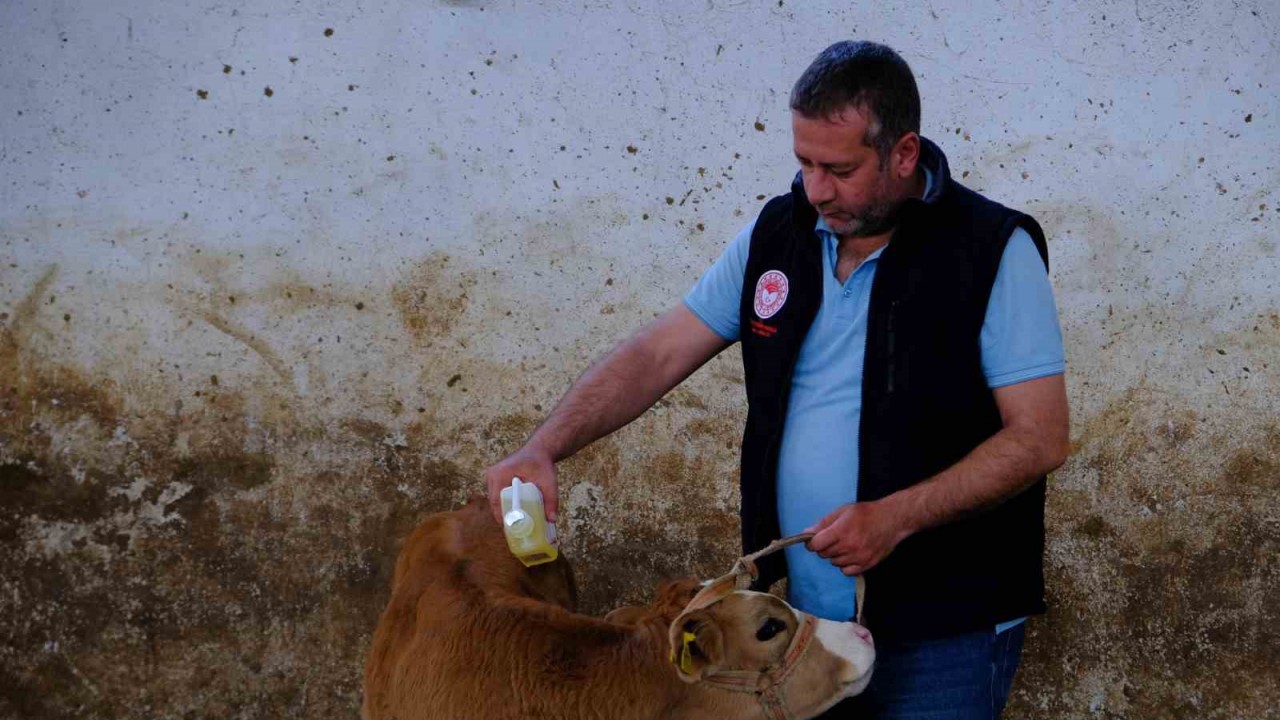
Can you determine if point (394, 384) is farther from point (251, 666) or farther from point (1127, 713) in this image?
point (1127, 713)

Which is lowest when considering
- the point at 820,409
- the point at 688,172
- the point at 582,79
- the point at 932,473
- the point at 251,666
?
the point at 251,666

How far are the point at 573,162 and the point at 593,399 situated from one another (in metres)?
1.49

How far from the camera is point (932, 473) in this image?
2.33 metres

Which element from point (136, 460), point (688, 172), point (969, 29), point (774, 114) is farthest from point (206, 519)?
point (969, 29)

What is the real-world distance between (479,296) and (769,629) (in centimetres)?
190

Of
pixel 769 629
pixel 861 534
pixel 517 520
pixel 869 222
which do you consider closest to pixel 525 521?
pixel 517 520

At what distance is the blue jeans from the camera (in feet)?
7.65

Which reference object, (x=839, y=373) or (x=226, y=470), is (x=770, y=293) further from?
(x=226, y=470)

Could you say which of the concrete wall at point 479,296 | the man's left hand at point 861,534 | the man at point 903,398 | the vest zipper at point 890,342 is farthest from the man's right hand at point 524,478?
the concrete wall at point 479,296

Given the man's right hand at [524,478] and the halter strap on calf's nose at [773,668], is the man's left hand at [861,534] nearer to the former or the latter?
the halter strap on calf's nose at [773,668]

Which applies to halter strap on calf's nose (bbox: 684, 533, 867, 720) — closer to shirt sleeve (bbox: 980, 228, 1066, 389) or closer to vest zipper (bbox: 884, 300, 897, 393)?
vest zipper (bbox: 884, 300, 897, 393)

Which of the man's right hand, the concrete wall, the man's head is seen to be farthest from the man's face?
the concrete wall

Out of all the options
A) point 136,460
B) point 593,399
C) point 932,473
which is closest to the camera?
point 932,473

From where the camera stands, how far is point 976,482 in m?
2.16
